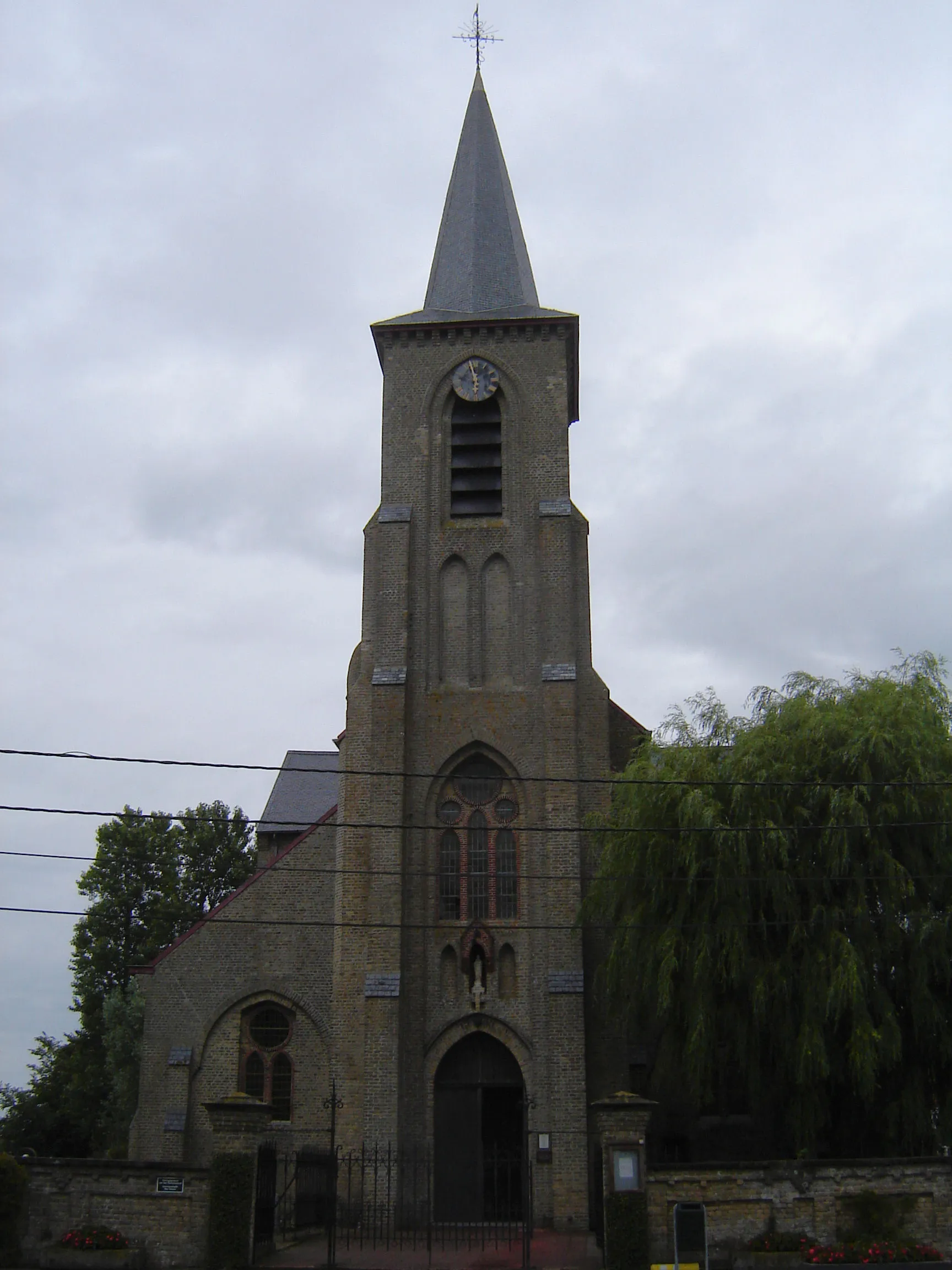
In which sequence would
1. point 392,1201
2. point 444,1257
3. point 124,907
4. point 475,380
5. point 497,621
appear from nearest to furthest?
1. point 444,1257
2. point 392,1201
3. point 497,621
4. point 475,380
5. point 124,907

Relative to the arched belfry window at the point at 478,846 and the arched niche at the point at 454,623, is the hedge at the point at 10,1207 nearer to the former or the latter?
the arched belfry window at the point at 478,846

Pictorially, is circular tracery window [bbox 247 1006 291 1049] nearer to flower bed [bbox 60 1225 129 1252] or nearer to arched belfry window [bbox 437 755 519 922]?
arched belfry window [bbox 437 755 519 922]

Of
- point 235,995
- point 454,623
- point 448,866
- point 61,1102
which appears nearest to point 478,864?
point 448,866

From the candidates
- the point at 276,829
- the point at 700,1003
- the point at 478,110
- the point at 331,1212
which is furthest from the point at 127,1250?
the point at 478,110

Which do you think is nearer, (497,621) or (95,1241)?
(95,1241)

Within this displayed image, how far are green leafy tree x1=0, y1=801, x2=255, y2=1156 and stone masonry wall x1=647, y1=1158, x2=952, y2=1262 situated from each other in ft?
76.2

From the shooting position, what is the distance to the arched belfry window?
24750 millimetres

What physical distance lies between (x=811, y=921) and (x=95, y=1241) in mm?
11322

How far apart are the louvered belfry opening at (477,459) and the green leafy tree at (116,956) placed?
55.6 feet

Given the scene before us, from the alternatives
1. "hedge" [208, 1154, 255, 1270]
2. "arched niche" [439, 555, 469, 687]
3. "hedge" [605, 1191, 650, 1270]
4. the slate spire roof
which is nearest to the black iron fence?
"hedge" [208, 1154, 255, 1270]

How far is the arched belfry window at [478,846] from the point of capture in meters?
24.8

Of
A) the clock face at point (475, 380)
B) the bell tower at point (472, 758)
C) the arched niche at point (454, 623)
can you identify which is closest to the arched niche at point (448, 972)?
the bell tower at point (472, 758)

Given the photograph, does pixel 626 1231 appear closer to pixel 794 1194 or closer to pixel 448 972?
pixel 794 1194

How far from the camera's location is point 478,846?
82.7 ft
